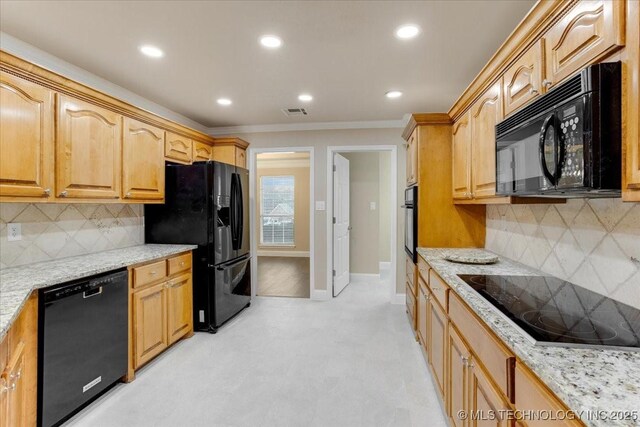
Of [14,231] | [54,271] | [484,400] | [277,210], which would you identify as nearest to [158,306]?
[54,271]

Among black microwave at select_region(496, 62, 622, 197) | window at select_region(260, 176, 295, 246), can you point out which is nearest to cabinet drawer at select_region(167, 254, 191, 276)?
black microwave at select_region(496, 62, 622, 197)

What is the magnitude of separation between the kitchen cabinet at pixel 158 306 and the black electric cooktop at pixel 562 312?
2317 mm

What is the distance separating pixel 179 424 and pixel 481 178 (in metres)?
2.45

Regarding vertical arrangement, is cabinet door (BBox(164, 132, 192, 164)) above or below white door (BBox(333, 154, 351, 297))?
above

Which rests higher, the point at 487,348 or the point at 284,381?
the point at 487,348

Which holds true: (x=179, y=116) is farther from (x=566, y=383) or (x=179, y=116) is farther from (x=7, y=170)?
(x=566, y=383)

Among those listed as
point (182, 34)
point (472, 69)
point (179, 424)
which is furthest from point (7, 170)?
point (472, 69)

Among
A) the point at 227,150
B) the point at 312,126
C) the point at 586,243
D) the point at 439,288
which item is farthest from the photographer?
the point at 312,126

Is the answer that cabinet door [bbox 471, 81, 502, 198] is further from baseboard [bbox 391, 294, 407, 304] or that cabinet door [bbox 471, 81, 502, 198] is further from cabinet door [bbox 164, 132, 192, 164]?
cabinet door [bbox 164, 132, 192, 164]

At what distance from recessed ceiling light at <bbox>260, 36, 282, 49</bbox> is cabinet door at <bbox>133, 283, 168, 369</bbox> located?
2.06 metres

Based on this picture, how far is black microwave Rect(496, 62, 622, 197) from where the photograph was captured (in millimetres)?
966

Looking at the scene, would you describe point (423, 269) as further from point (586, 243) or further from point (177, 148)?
point (177, 148)

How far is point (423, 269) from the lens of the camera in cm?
264

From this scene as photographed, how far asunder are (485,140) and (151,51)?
242 cm
